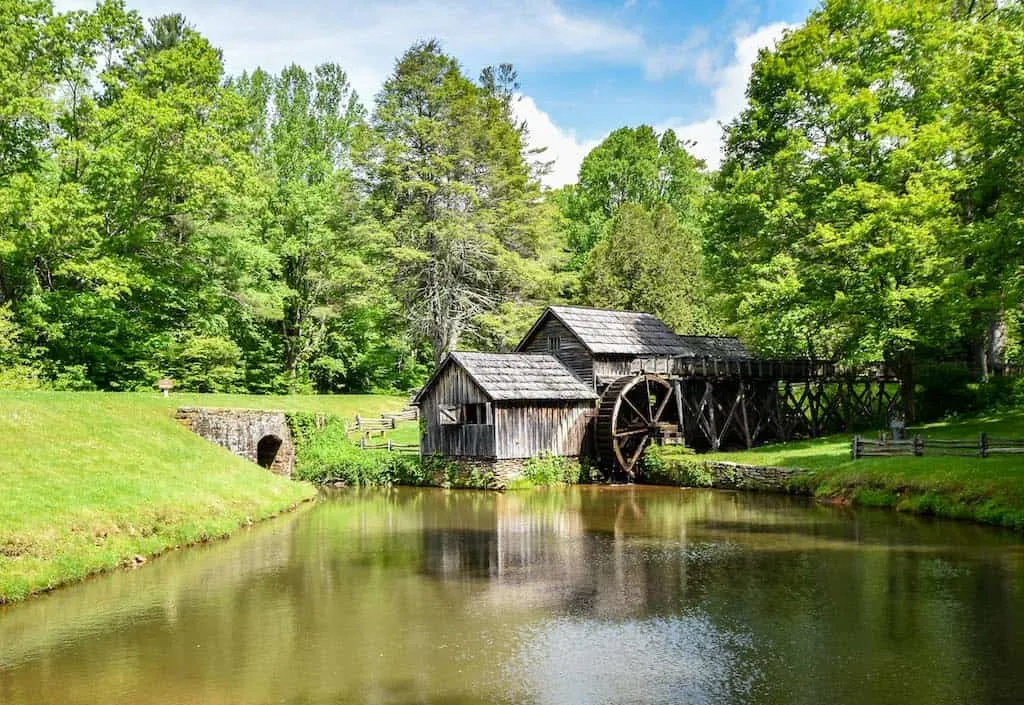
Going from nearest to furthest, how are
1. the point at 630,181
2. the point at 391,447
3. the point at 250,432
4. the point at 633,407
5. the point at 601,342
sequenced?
the point at 250,432 → the point at 633,407 → the point at 601,342 → the point at 391,447 → the point at 630,181

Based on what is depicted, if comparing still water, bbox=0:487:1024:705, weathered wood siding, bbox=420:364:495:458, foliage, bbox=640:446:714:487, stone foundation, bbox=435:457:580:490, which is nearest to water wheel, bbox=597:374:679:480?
foliage, bbox=640:446:714:487

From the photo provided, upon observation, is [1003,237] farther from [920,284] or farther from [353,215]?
[353,215]

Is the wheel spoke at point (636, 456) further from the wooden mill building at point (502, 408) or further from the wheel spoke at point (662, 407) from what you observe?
the wooden mill building at point (502, 408)

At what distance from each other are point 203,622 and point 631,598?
20.5ft

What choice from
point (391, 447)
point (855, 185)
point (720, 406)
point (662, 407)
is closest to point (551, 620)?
point (662, 407)

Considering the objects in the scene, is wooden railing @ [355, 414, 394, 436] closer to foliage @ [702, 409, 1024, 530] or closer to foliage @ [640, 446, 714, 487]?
foliage @ [640, 446, 714, 487]

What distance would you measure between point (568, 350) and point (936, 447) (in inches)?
563

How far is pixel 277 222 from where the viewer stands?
45.3 metres

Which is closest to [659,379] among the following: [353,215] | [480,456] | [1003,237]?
[480,456]

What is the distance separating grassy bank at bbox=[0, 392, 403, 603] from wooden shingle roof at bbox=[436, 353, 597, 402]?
6.96m

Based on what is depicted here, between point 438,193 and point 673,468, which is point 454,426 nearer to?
point 673,468

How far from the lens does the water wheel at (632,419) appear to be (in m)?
30.0

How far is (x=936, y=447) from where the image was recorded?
72.0 feet

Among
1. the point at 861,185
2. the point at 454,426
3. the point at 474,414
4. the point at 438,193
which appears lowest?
the point at 454,426
